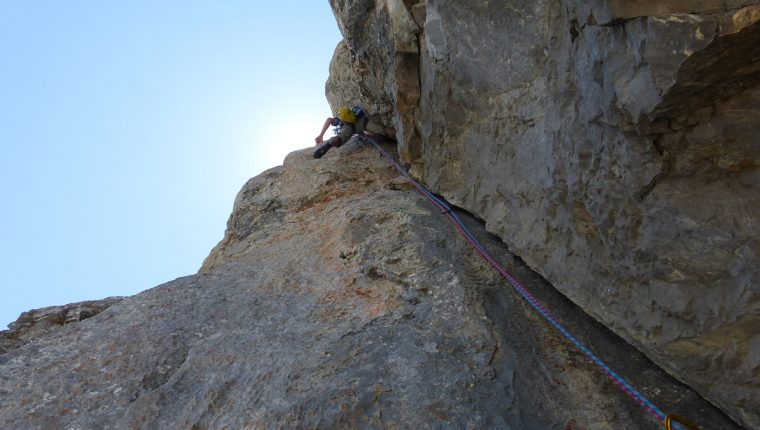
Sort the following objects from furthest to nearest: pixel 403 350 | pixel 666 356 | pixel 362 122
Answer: pixel 362 122 < pixel 403 350 < pixel 666 356

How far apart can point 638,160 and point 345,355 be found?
2488mm

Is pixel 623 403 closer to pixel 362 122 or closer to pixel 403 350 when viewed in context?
pixel 403 350

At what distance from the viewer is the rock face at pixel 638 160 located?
9.12ft

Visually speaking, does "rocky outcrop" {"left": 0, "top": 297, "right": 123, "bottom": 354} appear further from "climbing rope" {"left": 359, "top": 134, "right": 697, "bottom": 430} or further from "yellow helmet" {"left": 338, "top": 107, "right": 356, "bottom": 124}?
"yellow helmet" {"left": 338, "top": 107, "right": 356, "bottom": 124}

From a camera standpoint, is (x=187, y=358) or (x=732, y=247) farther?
(x=187, y=358)

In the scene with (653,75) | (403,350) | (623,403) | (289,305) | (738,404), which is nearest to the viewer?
(653,75)

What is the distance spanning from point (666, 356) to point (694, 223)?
98cm

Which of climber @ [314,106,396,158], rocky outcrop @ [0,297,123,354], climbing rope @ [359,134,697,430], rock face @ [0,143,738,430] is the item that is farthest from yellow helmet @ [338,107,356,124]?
rocky outcrop @ [0,297,123,354]

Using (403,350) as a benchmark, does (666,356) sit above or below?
below

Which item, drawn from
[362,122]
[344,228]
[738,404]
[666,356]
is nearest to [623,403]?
[666,356]

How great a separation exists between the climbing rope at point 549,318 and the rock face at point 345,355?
0.09 metres

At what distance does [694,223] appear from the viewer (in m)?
3.06

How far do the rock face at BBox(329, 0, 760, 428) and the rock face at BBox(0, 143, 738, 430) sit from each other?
43 cm

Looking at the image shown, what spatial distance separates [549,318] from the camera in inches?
167
